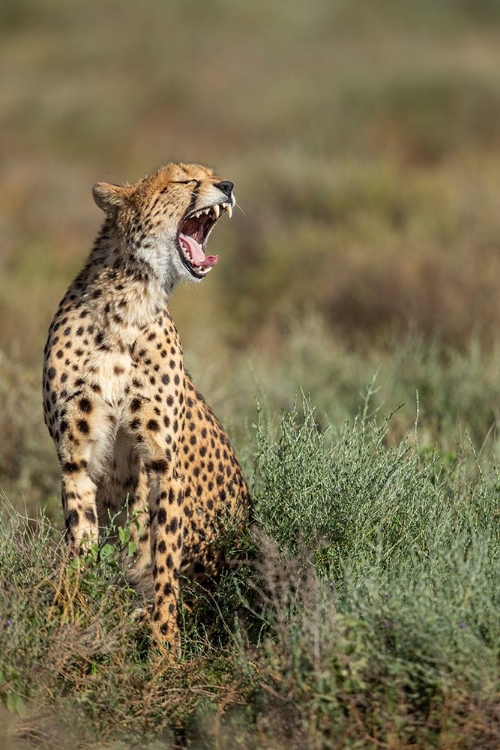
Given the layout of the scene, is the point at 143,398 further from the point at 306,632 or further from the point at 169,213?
the point at 306,632

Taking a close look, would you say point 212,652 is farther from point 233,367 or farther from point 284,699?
point 233,367

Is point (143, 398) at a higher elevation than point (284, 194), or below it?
below

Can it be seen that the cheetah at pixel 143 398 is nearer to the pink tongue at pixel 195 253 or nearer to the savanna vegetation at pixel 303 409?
the pink tongue at pixel 195 253

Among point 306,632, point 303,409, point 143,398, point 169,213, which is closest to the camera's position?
point 306,632

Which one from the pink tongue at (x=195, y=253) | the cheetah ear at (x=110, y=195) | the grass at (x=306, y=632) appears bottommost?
the grass at (x=306, y=632)

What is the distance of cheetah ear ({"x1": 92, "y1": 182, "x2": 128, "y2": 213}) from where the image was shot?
3756 millimetres

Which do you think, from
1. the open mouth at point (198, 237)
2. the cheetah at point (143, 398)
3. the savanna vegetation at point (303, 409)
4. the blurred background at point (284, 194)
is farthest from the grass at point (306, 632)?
the blurred background at point (284, 194)

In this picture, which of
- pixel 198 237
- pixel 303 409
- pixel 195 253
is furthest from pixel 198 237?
pixel 303 409

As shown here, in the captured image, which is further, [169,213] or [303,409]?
[303,409]

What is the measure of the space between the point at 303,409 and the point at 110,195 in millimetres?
1187

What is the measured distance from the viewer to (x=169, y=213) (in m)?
3.65

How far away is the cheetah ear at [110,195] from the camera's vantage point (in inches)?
148

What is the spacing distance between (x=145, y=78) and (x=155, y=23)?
6633mm

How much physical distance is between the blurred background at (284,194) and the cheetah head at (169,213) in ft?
1.75
